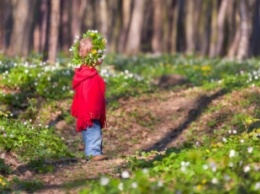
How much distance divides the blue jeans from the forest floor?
49 centimetres

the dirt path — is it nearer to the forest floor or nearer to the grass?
the forest floor

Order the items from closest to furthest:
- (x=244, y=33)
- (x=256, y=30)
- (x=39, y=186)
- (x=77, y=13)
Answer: (x=39, y=186)
(x=244, y=33)
(x=256, y=30)
(x=77, y=13)

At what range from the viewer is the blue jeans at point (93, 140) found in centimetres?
1198

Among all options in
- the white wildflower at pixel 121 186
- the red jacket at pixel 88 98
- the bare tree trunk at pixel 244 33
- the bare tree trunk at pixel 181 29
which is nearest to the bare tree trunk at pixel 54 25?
the bare tree trunk at pixel 244 33

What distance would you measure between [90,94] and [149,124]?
4.37 metres

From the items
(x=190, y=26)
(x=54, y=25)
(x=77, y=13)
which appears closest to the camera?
(x=54, y=25)

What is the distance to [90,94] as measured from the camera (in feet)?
39.4

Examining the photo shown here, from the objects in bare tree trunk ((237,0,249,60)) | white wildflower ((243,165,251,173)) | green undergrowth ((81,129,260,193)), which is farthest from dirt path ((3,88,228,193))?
bare tree trunk ((237,0,249,60))

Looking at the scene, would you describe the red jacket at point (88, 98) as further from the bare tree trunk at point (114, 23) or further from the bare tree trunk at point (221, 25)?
the bare tree trunk at point (114, 23)

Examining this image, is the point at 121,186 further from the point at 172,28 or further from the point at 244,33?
the point at 172,28

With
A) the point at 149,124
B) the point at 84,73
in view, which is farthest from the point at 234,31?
the point at 84,73

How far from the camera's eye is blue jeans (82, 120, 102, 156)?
12.0 m

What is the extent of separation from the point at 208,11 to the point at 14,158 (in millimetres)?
32128

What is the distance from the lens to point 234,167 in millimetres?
8570
